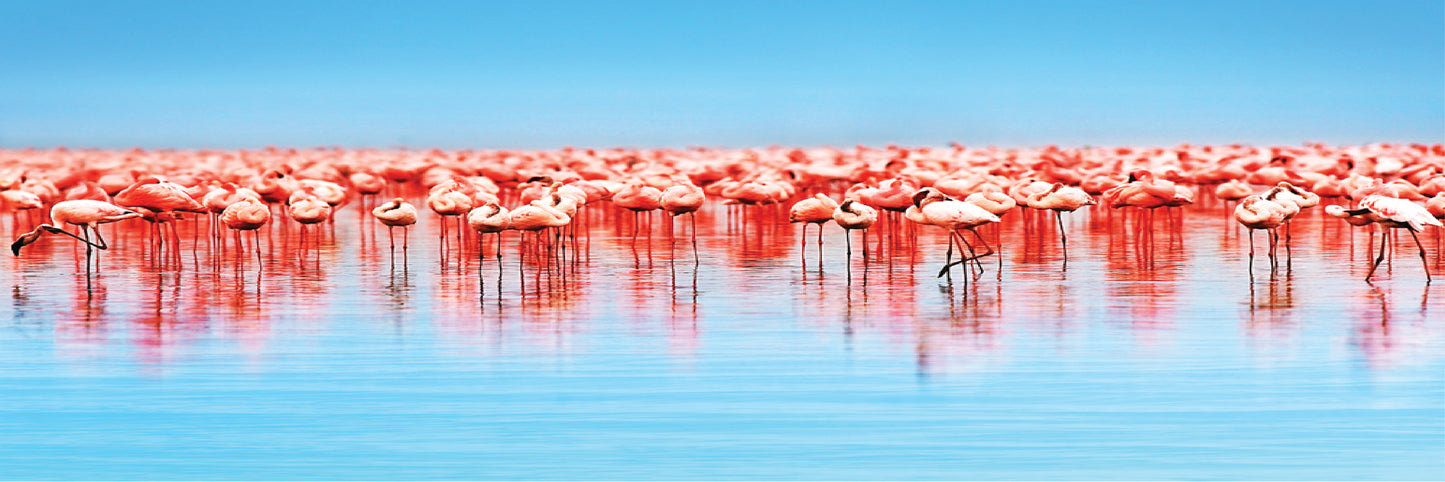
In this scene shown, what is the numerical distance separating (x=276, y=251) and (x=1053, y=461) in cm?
1474

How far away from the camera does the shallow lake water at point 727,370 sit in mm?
8609

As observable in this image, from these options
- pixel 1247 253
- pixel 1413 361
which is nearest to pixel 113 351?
pixel 1413 361

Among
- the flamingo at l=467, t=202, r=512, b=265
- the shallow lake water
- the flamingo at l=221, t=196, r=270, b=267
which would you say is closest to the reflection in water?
the shallow lake water

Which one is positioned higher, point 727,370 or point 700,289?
point 700,289

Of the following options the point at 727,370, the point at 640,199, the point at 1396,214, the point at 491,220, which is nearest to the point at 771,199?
the point at 640,199

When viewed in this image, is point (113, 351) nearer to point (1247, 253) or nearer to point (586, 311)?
point (586, 311)

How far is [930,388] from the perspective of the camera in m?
10.5

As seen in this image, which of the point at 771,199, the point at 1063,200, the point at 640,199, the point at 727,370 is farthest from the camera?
the point at 771,199

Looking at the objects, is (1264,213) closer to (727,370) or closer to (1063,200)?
(1063,200)

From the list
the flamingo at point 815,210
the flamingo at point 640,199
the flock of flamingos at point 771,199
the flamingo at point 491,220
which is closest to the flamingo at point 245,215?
the flock of flamingos at point 771,199

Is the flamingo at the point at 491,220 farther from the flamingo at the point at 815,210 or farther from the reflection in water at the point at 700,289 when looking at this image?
the flamingo at the point at 815,210

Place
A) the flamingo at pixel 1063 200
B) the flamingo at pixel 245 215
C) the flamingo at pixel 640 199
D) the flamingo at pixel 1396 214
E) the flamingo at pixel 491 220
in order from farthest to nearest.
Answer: the flamingo at pixel 640 199
the flamingo at pixel 1063 200
the flamingo at pixel 245 215
the flamingo at pixel 491 220
the flamingo at pixel 1396 214

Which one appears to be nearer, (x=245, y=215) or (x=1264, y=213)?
(x=1264, y=213)

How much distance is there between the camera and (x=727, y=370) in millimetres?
11195
